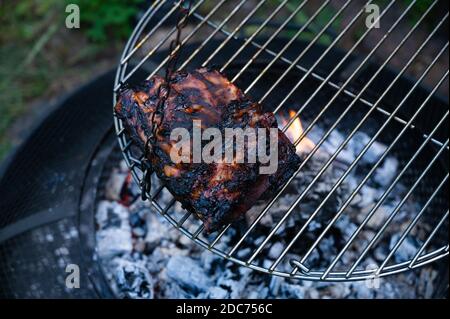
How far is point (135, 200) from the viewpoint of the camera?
2.87 m

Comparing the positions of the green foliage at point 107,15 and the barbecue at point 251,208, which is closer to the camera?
the barbecue at point 251,208

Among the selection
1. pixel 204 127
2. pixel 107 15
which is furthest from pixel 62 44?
pixel 204 127

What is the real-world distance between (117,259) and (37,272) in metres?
0.41

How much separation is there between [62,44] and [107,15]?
55 centimetres

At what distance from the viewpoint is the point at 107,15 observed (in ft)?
13.1

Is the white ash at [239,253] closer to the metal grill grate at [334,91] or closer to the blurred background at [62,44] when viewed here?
the metal grill grate at [334,91]

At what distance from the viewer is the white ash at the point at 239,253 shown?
2.62m

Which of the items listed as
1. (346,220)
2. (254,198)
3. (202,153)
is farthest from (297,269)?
(346,220)

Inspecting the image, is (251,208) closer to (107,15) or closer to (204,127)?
(204,127)

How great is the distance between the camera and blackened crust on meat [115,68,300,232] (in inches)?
79.7

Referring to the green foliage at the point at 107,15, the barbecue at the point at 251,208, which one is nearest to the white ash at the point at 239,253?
the barbecue at the point at 251,208

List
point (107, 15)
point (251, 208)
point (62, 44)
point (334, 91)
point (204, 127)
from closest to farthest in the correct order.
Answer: point (204, 127), point (251, 208), point (334, 91), point (107, 15), point (62, 44)

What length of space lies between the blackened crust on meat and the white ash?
25.2 inches

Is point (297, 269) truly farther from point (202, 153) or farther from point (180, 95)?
point (180, 95)
